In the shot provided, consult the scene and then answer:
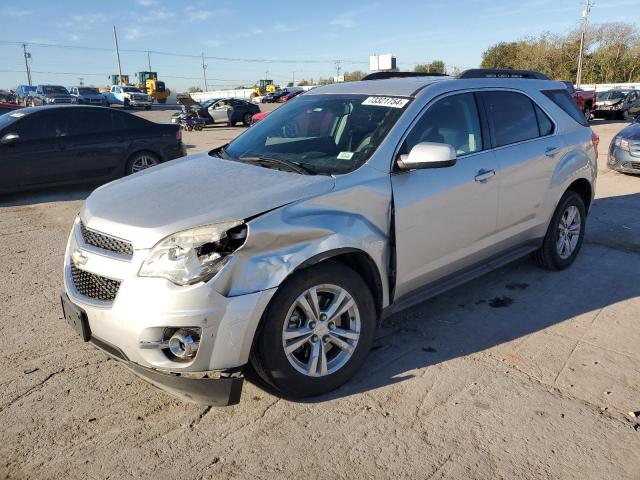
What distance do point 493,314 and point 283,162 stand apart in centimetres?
207

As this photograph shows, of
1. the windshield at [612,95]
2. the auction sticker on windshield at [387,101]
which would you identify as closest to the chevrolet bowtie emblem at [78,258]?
the auction sticker on windshield at [387,101]

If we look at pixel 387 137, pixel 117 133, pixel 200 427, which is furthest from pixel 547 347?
pixel 117 133

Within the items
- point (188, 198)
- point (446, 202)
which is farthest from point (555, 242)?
point (188, 198)

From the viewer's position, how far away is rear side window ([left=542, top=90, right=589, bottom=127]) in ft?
16.0

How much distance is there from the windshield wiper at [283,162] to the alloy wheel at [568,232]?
9.33ft

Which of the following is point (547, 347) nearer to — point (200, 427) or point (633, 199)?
point (200, 427)

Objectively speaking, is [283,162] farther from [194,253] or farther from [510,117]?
[510,117]

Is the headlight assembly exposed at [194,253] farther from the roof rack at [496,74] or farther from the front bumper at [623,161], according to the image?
the front bumper at [623,161]

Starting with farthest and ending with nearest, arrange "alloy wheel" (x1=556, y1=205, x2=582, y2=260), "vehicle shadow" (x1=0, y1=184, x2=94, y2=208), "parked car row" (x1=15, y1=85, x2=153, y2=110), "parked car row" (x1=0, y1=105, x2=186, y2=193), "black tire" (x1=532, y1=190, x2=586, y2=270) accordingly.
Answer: "parked car row" (x1=15, y1=85, x2=153, y2=110) < "vehicle shadow" (x1=0, y1=184, x2=94, y2=208) < "parked car row" (x1=0, y1=105, x2=186, y2=193) < "alloy wheel" (x1=556, y1=205, x2=582, y2=260) < "black tire" (x1=532, y1=190, x2=586, y2=270)

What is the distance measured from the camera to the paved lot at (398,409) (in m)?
2.52

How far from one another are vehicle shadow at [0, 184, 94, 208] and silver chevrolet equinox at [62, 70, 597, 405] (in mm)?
5935

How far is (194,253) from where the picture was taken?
2566mm

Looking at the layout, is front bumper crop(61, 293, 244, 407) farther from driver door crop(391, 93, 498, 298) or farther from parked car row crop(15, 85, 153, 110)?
parked car row crop(15, 85, 153, 110)

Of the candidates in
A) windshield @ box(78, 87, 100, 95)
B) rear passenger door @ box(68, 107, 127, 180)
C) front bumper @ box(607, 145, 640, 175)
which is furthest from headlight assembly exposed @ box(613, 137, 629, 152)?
windshield @ box(78, 87, 100, 95)
